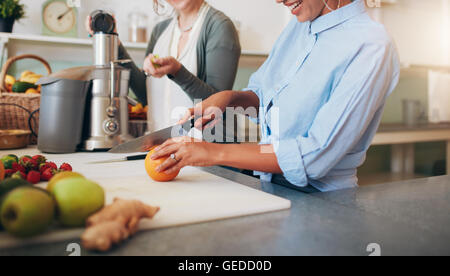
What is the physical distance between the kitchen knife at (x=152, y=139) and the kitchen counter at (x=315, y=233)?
326 millimetres

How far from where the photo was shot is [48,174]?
1.95 ft

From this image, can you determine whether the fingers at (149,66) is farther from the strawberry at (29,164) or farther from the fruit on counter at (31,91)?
the fruit on counter at (31,91)

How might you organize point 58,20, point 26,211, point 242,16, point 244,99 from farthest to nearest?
1. point 242,16
2. point 58,20
3. point 244,99
4. point 26,211

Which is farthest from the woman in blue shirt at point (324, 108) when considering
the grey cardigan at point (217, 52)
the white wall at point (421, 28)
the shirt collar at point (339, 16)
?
the white wall at point (421, 28)

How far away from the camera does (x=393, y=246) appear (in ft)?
1.19

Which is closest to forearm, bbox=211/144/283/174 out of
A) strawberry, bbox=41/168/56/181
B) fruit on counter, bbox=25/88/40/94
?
strawberry, bbox=41/168/56/181

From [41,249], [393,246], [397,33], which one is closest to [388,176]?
[397,33]

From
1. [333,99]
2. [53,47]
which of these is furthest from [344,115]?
[53,47]

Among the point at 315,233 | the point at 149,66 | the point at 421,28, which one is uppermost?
the point at 421,28

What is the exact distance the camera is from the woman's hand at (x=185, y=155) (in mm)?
584

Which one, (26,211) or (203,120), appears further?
(203,120)

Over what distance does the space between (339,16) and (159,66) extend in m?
0.46

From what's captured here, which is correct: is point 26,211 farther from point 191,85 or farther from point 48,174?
point 191,85

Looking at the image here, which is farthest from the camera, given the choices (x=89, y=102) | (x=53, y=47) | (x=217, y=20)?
(x=53, y=47)
